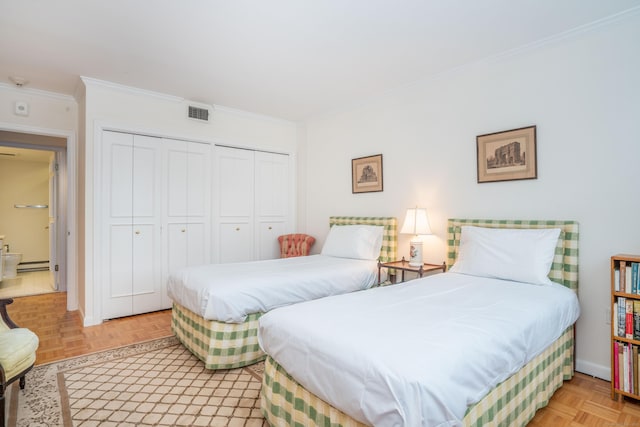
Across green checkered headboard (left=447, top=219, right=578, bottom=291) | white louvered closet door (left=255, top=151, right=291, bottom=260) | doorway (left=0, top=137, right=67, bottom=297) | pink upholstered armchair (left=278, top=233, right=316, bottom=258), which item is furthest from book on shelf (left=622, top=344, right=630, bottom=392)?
doorway (left=0, top=137, right=67, bottom=297)

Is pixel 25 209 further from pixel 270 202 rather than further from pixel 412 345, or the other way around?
pixel 412 345

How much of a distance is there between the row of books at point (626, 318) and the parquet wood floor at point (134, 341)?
441 mm

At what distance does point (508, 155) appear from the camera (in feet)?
9.32

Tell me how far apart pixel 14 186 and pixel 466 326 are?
8.45m

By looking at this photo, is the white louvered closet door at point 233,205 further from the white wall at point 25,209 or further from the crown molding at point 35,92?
the white wall at point 25,209

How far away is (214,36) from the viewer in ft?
8.59

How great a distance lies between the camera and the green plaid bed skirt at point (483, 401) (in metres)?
1.40

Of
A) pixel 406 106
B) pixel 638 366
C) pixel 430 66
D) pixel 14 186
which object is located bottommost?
pixel 638 366

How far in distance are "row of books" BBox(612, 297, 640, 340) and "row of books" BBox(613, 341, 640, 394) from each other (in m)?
0.07

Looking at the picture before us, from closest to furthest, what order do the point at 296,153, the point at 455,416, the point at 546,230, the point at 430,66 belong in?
the point at 455,416 < the point at 546,230 < the point at 430,66 < the point at 296,153

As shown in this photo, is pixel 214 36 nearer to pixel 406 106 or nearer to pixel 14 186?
pixel 406 106

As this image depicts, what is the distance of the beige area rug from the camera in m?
1.89

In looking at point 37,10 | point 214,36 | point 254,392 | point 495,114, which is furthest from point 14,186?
point 495,114

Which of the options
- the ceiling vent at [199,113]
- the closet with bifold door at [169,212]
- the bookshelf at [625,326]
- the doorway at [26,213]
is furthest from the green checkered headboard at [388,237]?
the doorway at [26,213]
